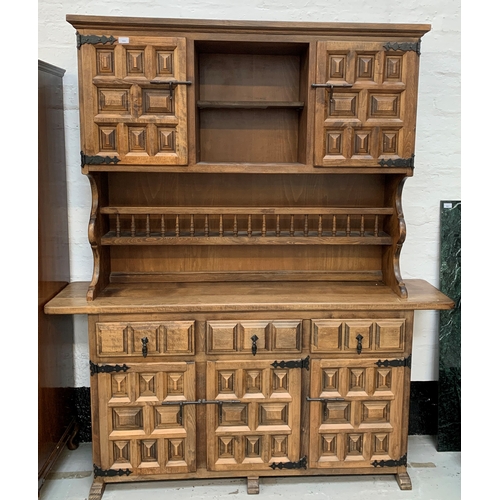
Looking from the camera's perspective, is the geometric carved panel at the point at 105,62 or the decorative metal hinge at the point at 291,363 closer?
the geometric carved panel at the point at 105,62

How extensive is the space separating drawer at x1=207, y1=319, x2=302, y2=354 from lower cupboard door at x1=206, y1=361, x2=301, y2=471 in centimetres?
8

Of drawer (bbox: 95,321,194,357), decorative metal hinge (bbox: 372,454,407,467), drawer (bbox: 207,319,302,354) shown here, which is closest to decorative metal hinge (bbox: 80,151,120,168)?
drawer (bbox: 95,321,194,357)

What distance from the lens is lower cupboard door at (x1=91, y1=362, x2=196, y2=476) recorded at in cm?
252

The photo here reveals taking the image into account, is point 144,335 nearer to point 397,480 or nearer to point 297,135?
point 297,135

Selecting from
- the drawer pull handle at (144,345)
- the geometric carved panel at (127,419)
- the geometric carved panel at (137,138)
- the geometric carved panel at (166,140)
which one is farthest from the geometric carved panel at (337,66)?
the geometric carved panel at (127,419)

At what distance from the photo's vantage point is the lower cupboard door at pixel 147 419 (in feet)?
8.26

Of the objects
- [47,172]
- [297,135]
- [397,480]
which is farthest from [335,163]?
[397,480]

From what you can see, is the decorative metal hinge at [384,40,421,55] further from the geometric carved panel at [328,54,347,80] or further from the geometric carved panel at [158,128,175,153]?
the geometric carved panel at [158,128,175,153]

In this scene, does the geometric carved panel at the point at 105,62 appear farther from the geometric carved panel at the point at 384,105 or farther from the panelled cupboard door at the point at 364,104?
the geometric carved panel at the point at 384,105

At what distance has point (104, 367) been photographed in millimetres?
2494

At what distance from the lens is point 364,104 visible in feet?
8.03

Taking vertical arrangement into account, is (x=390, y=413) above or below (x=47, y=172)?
below

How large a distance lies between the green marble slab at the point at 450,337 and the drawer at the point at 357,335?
0.61 metres

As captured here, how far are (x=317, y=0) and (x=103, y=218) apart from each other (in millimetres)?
1687
